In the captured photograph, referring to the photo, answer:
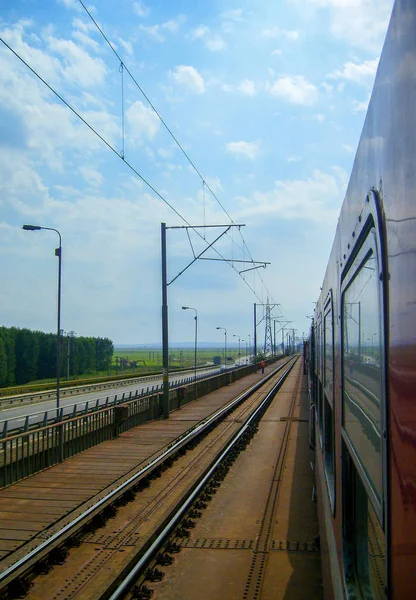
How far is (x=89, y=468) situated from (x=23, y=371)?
72.0 m

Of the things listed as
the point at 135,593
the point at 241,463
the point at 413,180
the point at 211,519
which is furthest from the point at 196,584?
the point at 241,463

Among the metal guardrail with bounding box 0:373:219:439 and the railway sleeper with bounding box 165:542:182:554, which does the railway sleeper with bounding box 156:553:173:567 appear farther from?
the metal guardrail with bounding box 0:373:219:439

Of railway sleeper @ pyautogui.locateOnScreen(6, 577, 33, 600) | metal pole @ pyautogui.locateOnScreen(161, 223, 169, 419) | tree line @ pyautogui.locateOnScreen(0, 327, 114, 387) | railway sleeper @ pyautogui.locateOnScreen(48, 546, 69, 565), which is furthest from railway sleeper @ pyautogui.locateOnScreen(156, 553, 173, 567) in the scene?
tree line @ pyautogui.locateOnScreen(0, 327, 114, 387)

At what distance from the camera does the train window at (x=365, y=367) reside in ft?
6.43

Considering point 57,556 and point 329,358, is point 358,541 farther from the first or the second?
point 57,556

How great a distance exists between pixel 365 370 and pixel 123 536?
6.49 metres

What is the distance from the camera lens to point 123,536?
792 cm

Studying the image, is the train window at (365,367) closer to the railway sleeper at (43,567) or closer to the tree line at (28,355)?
the railway sleeper at (43,567)

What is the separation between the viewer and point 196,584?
647 centimetres

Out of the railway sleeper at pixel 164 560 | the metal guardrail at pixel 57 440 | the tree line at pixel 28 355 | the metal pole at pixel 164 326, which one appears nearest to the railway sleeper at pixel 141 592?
the railway sleeper at pixel 164 560

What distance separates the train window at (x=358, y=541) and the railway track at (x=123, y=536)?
3685 millimetres

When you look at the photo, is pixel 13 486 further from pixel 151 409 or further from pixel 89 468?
pixel 151 409

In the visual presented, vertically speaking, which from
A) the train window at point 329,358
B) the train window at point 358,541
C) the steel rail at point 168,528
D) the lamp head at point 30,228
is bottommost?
the steel rail at point 168,528

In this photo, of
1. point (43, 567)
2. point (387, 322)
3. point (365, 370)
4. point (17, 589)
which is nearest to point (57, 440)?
point (43, 567)
